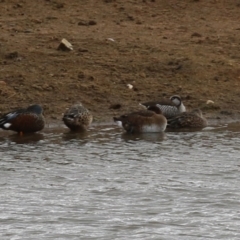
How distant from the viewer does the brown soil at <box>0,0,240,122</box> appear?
559 inches

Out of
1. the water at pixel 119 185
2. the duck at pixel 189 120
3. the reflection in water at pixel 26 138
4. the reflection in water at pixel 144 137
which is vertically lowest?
the water at pixel 119 185

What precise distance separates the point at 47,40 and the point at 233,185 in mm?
Result: 6500

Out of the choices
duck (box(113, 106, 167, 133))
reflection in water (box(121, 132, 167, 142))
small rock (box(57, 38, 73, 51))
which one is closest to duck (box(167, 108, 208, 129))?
duck (box(113, 106, 167, 133))

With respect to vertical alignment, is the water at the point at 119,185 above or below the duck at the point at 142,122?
below

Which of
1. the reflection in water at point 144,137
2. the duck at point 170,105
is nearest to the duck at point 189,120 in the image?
the duck at point 170,105

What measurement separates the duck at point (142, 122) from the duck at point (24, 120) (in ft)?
3.26

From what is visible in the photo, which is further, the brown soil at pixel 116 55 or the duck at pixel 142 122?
the brown soil at pixel 116 55

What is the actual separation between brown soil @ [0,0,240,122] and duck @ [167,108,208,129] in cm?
69

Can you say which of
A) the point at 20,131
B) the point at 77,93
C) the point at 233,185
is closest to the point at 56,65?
the point at 77,93

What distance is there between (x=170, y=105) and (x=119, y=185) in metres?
3.98

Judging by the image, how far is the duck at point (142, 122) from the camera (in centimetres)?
1291

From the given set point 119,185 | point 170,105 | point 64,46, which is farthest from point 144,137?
point 64,46

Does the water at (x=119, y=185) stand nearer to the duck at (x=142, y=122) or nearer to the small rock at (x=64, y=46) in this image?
the duck at (x=142, y=122)

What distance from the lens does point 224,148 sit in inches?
472
